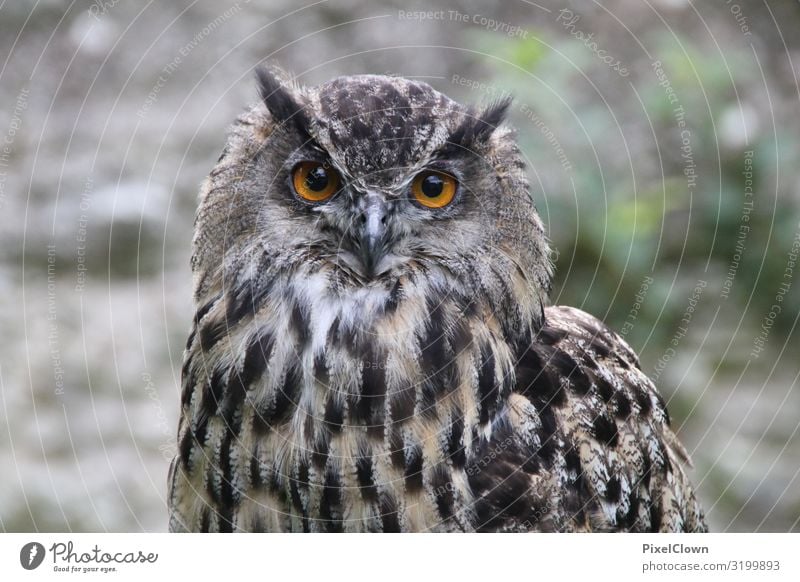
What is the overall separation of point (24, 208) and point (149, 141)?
302 mm

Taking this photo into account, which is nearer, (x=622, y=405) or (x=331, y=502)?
(x=331, y=502)

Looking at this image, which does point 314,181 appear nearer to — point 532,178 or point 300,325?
point 300,325

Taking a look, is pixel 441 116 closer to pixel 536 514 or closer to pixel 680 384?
pixel 536 514

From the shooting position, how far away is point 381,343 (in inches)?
39.4

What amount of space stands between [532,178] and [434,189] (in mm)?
475

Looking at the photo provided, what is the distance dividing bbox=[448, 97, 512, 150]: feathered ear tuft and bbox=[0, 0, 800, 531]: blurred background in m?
0.30

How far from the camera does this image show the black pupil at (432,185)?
98 cm

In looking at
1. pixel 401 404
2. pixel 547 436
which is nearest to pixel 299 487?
pixel 401 404

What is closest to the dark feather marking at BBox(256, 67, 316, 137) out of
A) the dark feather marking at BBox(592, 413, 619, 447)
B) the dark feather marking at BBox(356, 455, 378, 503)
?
the dark feather marking at BBox(356, 455, 378, 503)

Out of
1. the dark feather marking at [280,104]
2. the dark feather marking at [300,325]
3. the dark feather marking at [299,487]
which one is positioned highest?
the dark feather marking at [280,104]

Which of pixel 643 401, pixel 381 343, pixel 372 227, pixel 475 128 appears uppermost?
pixel 475 128

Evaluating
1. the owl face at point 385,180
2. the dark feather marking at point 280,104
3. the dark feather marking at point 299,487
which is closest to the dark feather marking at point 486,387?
the owl face at point 385,180
